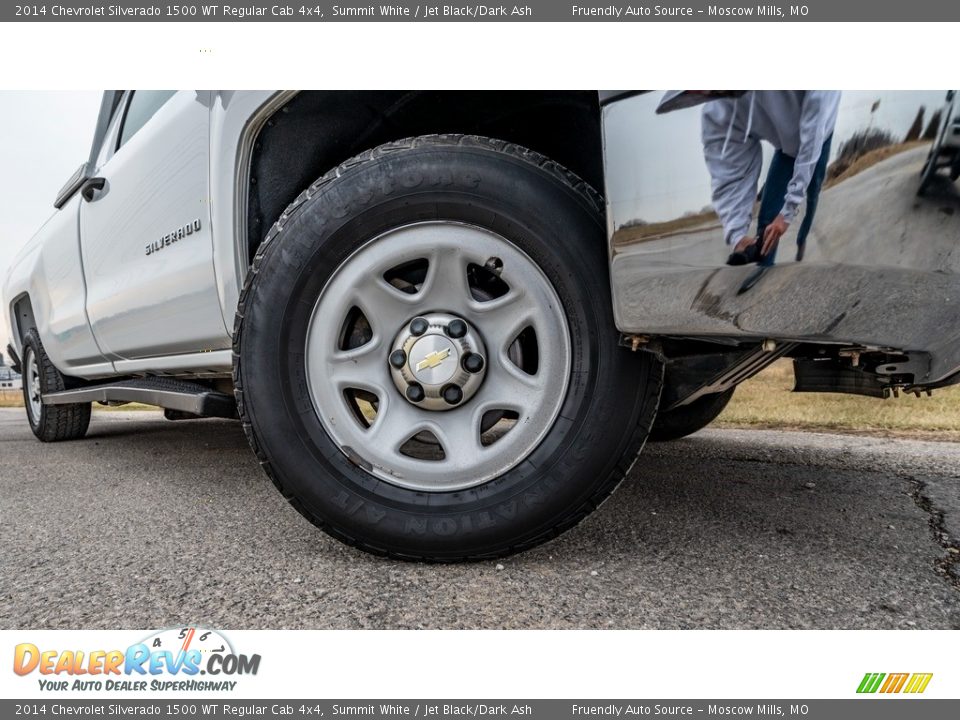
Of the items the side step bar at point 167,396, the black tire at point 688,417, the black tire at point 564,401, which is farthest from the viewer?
the black tire at point 688,417

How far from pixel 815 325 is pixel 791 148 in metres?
0.28

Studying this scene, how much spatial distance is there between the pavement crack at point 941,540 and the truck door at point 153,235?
1734 mm

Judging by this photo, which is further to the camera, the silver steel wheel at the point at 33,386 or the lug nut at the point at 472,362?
the silver steel wheel at the point at 33,386

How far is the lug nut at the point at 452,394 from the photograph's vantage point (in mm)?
1244

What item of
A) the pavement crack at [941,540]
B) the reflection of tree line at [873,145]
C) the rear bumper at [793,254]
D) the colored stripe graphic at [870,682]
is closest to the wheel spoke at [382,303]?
the rear bumper at [793,254]

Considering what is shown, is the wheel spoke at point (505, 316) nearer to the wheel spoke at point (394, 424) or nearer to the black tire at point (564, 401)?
the black tire at point (564, 401)

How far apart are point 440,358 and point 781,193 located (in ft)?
2.20

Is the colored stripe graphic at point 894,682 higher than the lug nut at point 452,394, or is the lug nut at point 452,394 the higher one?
the lug nut at point 452,394

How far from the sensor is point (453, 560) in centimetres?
120

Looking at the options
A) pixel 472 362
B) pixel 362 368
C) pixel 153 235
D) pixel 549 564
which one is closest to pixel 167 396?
pixel 153 235

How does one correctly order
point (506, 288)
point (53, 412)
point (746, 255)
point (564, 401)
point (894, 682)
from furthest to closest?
point (53, 412) → point (506, 288) → point (564, 401) → point (746, 255) → point (894, 682)

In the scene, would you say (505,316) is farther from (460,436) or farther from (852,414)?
(852,414)

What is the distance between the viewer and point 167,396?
6.27 ft

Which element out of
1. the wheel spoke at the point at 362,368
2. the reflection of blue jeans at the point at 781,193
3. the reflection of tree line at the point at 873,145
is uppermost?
the reflection of tree line at the point at 873,145
